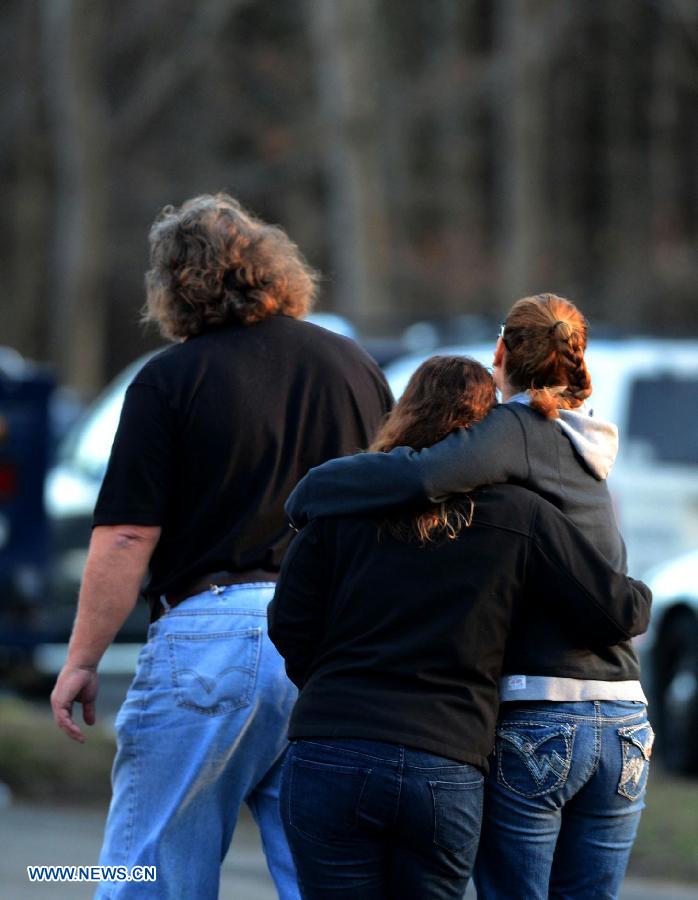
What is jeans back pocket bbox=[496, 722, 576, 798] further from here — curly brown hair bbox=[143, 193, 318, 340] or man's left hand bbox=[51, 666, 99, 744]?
curly brown hair bbox=[143, 193, 318, 340]

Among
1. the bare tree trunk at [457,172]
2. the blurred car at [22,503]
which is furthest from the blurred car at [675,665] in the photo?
the bare tree trunk at [457,172]

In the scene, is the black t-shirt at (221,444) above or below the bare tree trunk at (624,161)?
above

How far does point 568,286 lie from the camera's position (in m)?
35.1

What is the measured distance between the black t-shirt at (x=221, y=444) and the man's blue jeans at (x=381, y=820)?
72 centimetres

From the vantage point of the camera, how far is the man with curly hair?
3725mm

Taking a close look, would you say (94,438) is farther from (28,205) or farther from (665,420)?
(28,205)

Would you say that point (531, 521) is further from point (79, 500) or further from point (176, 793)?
point (79, 500)

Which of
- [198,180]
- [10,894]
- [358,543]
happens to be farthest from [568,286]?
[358,543]

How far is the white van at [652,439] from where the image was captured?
408 inches

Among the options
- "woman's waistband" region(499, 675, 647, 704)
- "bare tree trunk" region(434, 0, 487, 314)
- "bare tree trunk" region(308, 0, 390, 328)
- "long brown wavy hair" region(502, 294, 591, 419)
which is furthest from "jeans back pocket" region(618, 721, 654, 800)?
"bare tree trunk" region(434, 0, 487, 314)

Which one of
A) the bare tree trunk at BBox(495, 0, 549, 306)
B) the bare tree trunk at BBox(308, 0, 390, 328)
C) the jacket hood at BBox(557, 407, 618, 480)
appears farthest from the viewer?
the bare tree trunk at BBox(495, 0, 549, 306)

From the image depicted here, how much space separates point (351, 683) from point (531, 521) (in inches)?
17.6

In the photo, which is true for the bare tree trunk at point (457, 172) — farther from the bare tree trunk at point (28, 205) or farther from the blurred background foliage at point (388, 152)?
the bare tree trunk at point (28, 205)

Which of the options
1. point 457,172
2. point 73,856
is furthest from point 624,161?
point 73,856
